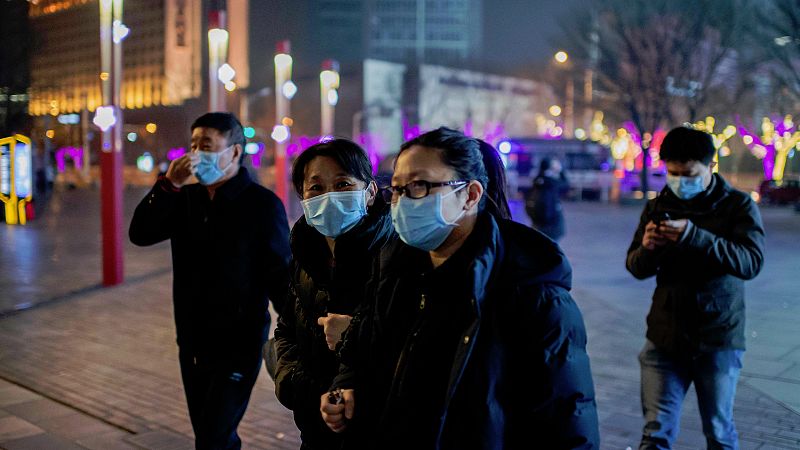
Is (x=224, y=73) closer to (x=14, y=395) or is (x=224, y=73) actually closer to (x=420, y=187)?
(x=14, y=395)

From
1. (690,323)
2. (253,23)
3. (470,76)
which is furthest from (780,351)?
(470,76)

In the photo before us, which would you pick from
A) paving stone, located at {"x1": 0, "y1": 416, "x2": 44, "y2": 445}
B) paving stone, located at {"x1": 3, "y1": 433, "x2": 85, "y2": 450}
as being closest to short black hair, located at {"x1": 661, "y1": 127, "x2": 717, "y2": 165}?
paving stone, located at {"x1": 3, "y1": 433, "x2": 85, "y2": 450}

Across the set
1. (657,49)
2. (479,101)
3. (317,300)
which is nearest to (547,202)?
(317,300)

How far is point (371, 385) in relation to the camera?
2410 millimetres

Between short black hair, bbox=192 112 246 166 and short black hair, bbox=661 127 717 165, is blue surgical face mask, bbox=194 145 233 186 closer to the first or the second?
short black hair, bbox=192 112 246 166

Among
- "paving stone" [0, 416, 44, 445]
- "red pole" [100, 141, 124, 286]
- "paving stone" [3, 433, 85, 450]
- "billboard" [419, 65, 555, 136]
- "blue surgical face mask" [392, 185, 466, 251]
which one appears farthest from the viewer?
"billboard" [419, 65, 555, 136]

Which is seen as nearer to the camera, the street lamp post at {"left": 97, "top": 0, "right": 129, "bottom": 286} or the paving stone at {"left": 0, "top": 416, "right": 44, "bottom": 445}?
the paving stone at {"left": 0, "top": 416, "right": 44, "bottom": 445}

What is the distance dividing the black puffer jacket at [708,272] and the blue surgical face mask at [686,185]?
5 cm

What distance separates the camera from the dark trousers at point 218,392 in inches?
146

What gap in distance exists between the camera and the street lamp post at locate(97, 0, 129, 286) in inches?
446

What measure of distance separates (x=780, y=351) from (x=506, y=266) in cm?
647

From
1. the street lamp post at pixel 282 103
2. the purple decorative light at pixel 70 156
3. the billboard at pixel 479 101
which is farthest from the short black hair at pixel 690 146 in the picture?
the billboard at pixel 479 101

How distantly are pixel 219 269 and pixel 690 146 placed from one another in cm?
225

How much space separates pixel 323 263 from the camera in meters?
2.94
